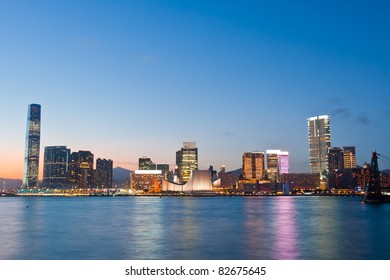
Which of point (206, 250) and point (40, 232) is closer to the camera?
point (206, 250)

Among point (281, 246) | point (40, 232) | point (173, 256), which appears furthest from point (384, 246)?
point (40, 232)

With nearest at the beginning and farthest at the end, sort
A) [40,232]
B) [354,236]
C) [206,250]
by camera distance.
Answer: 1. [206,250]
2. [354,236]
3. [40,232]

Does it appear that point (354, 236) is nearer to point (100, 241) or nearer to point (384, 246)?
point (384, 246)

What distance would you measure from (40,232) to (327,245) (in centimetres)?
2624
